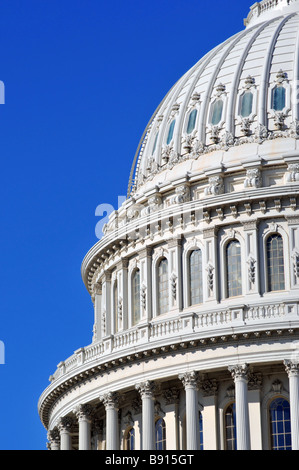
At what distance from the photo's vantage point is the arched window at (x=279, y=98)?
3445 inches

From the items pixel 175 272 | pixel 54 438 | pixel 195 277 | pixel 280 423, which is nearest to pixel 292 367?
pixel 280 423

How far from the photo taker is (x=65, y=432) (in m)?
87.0

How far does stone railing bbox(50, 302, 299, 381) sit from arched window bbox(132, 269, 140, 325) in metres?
2.83

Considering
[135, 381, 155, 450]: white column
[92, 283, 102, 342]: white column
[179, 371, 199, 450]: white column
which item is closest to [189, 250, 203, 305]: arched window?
[135, 381, 155, 450]: white column

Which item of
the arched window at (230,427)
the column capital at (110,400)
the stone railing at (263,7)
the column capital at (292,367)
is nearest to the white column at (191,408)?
the arched window at (230,427)

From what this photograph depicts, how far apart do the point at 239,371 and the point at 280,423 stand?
3310mm

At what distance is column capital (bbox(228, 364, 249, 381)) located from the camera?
253 feet

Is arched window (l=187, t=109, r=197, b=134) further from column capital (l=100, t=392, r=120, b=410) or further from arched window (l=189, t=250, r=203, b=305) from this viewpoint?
column capital (l=100, t=392, r=120, b=410)

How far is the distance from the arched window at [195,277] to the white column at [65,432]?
965cm

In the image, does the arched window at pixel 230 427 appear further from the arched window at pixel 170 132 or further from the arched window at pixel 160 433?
the arched window at pixel 170 132

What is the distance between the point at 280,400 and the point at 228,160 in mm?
13606

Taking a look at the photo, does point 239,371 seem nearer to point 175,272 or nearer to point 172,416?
point 172,416
